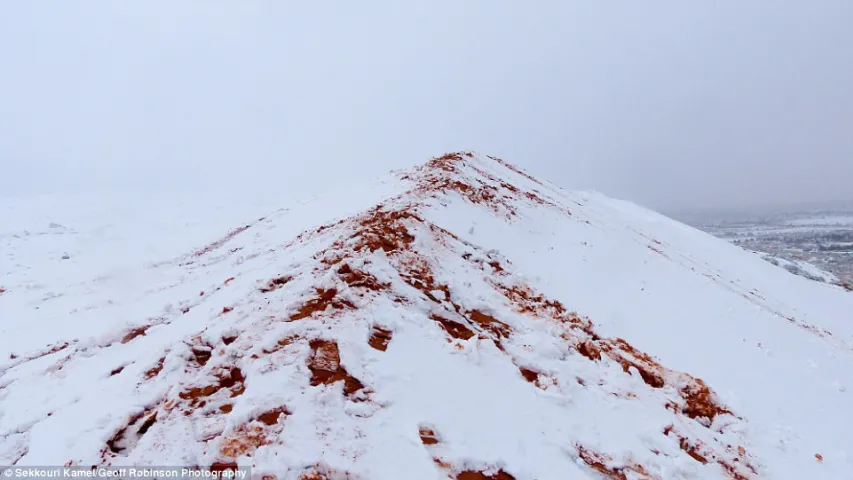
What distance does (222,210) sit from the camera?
32.5 metres

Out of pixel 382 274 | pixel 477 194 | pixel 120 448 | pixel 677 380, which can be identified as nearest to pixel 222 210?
pixel 477 194

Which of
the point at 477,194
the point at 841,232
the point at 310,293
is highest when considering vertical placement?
the point at 477,194

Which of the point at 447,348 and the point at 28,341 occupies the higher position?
the point at 447,348

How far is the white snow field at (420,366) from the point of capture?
510cm

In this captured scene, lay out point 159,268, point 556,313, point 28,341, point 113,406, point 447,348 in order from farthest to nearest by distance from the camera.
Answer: point 159,268, point 556,313, point 28,341, point 447,348, point 113,406

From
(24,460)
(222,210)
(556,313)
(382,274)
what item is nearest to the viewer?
(24,460)

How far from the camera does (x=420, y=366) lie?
21.3 ft

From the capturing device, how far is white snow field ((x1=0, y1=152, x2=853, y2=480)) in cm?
510

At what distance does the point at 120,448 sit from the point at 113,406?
3.34ft

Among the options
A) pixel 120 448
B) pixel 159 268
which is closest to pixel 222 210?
pixel 159 268

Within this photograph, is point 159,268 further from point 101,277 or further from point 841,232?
point 841,232

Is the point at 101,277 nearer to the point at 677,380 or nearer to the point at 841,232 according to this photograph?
the point at 677,380

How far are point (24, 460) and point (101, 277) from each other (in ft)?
40.9

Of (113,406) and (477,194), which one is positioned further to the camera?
(477,194)
